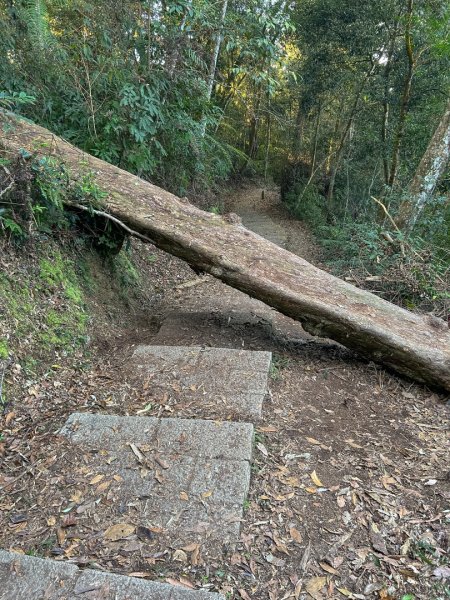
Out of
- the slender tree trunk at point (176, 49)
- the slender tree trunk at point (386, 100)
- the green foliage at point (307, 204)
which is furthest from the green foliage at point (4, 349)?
the green foliage at point (307, 204)

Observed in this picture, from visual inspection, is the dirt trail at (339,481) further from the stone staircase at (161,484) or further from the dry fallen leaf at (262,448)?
the stone staircase at (161,484)

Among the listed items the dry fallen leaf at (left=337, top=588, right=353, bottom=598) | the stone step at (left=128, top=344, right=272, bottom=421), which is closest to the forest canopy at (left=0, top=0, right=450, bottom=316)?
the stone step at (left=128, top=344, right=272, bottom=421)

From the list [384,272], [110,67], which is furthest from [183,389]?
[110,67]

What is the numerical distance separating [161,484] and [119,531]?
329 mm

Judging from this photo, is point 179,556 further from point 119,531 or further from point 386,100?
point 386,100

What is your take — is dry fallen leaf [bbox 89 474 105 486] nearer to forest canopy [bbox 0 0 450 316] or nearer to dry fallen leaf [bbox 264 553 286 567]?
dry fallen leaf [bbox 264 553 286 567]

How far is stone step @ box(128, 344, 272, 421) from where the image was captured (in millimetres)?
3168

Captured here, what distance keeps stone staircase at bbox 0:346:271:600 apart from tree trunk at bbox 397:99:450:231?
503cm

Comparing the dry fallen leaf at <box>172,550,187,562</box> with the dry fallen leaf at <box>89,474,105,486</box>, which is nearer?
the dry fallen leaf at <box>172,550,187,562</box>

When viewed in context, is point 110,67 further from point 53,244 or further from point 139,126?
point 53,244

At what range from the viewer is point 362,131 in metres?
13.7

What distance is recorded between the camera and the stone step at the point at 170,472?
2164 millimetres

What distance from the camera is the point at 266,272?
4.18 m

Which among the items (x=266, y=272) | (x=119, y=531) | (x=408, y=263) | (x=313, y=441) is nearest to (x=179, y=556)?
(x=119, y=531)
